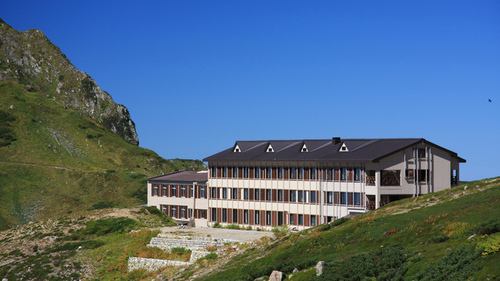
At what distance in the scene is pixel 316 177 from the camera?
6794cm

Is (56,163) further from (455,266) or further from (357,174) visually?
(455,266)

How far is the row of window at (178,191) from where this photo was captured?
3201 inches

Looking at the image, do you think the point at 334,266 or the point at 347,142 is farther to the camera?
the point at 347,142

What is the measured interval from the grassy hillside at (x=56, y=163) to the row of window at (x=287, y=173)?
5940 cm

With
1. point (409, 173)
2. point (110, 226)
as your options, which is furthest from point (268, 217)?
point (110, 226)

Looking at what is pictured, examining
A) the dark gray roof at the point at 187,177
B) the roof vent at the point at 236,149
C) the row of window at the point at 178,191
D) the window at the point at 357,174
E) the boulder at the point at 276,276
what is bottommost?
the boulder at the point at 276,276

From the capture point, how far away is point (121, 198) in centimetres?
13938

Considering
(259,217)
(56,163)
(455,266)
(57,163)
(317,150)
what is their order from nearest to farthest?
(455,266) < (317,150) < (259,217) < (56,163) < (57,163)

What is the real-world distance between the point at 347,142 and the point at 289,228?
44.9 ft

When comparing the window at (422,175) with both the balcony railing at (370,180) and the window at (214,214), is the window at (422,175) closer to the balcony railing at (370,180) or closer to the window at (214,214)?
the balcony railing at (370,180)

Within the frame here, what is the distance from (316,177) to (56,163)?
374 feet

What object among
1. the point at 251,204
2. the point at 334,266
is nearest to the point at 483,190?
the point at 334,266

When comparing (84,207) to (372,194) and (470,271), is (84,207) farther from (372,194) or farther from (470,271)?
(470,271)

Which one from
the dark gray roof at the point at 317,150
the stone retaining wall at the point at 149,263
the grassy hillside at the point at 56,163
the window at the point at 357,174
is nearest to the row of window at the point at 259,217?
the dark gray roof at the point at 317,150
